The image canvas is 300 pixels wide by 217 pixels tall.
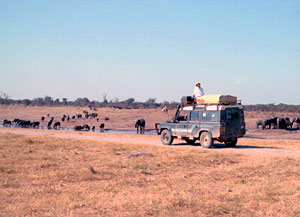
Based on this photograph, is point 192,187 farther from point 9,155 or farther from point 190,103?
point 190,103

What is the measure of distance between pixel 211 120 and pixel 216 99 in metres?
1.10

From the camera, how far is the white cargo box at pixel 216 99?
61.2 feet

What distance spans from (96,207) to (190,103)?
41.7 ft

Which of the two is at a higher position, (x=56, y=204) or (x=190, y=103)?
(x=190, y=103)

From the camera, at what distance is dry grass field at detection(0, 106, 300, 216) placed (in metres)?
7.88

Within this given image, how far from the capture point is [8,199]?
28.3 feet

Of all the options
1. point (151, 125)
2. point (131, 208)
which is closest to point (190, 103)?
point (131, 208)

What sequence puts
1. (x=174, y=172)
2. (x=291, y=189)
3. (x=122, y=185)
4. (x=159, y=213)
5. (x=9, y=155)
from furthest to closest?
Result: (x=9, y=155) → (x=174, y=172) → (x=122, y=185) → (x=291, y=189) → (x=159, y=213)

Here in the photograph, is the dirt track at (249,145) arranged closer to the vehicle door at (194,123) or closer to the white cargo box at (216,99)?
the vehicle door at (194,123)

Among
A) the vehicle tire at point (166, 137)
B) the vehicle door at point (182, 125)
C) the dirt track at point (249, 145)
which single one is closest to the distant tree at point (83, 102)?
the dirt track at point (249, 145)

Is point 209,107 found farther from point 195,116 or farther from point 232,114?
point 232,114

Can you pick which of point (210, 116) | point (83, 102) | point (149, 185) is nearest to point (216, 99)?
point (210, 116)

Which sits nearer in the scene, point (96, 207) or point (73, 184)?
point (96, 207)

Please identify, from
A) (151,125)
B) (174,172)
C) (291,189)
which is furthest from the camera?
(151,125)
